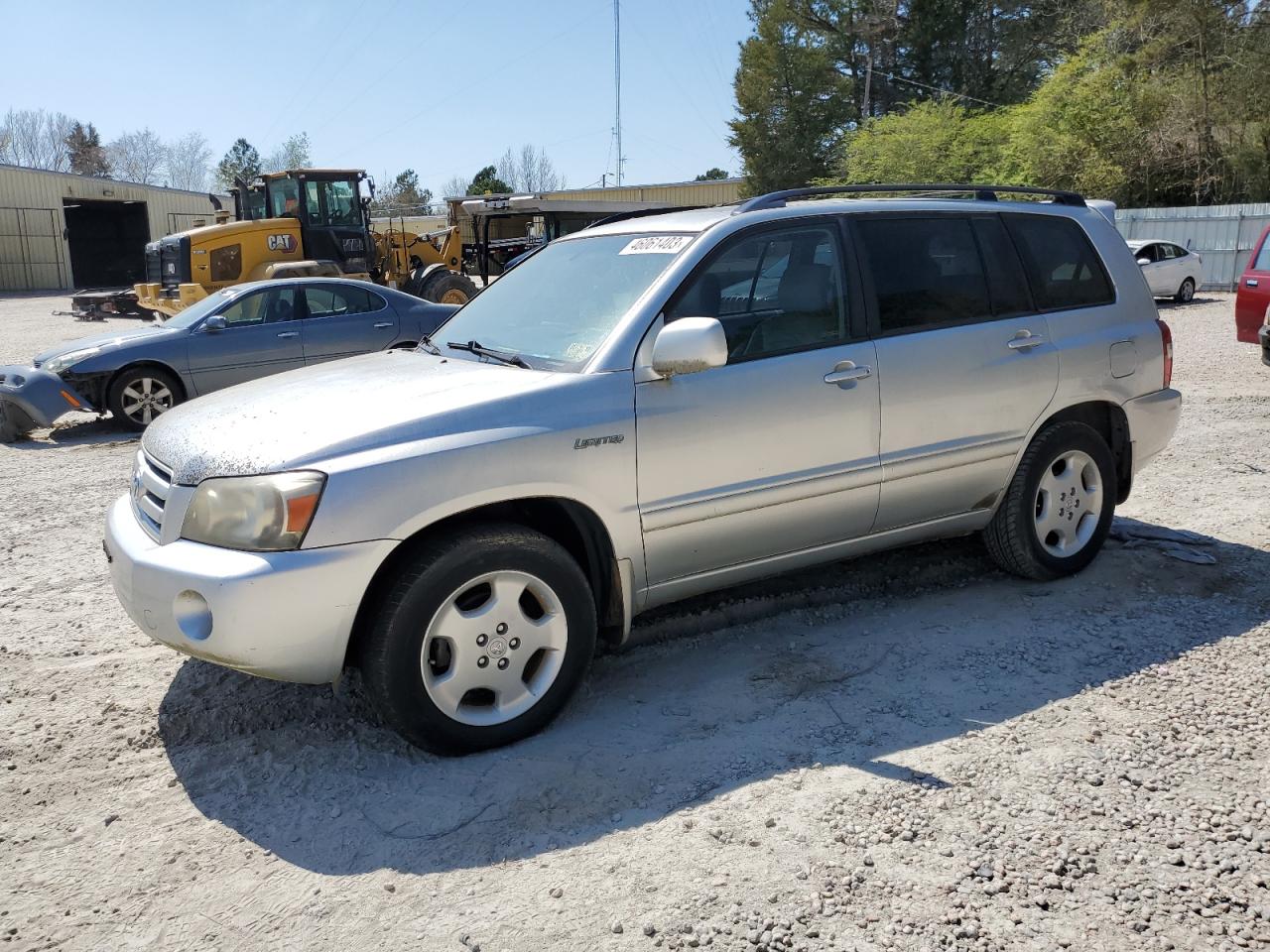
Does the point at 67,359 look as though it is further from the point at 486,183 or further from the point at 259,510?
the point at 486,183

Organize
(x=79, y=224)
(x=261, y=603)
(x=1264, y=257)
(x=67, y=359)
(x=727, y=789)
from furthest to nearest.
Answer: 1. (x=79, y=224)
2. (x=1264, y=257)
3. (x=67, y=359)
4. (x=727, y=789)
5. (x=261, y=603)

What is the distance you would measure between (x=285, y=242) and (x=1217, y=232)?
23.7 m

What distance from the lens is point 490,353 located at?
411 centimetres

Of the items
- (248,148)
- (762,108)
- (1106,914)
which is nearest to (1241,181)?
(762,108)

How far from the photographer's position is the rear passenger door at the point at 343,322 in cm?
1069

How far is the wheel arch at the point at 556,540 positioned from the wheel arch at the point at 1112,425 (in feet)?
8.64

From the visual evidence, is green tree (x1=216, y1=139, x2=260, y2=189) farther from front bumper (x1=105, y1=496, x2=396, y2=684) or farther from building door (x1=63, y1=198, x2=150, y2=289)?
front bumper (x1=105, y1=496, x2=396, y2=684)

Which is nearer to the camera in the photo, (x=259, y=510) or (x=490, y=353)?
(x=259, y=510)

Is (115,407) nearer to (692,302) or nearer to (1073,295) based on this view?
(692,302)

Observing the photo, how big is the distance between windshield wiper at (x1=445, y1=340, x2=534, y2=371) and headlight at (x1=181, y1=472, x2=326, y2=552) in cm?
102

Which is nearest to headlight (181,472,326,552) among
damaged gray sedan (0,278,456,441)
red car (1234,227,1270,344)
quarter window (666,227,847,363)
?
quarter window (666,227,847,363)

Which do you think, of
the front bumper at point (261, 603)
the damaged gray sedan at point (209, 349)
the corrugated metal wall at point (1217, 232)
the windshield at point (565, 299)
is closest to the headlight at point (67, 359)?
the damaged gray sedan at point (209, 349)

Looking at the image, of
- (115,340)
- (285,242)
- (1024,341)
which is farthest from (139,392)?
(285,242)

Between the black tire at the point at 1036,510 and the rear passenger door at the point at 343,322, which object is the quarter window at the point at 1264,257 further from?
the rear passenger door at the point at 343,322
